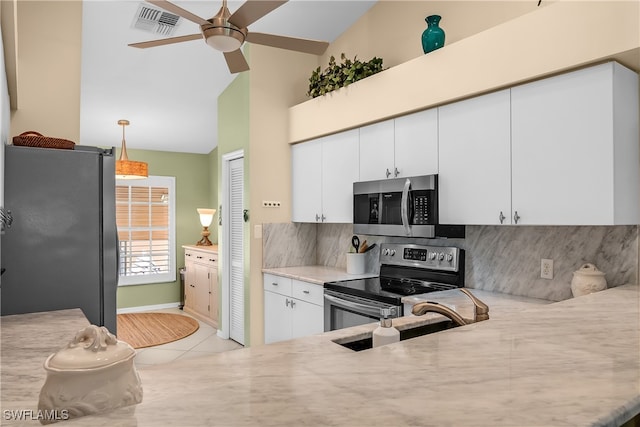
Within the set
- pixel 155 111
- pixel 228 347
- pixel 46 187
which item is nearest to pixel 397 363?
pixel 46 187

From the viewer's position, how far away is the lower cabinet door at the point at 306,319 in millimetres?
3453

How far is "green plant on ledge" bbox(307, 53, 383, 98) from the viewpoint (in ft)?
11.3

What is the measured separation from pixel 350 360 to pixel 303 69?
3.81 metres

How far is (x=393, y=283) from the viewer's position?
10.6 feet

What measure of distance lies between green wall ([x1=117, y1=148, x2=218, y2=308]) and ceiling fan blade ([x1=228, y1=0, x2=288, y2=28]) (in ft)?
15.7

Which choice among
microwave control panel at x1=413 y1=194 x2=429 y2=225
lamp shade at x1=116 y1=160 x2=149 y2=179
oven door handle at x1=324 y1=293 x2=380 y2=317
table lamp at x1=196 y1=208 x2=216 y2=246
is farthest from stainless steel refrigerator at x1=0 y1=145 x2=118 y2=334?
table lamp at x1=196 y1=208 x2=216 y2=246

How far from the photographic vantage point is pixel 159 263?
6520mm

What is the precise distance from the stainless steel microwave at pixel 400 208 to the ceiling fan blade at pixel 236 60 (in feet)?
4.13

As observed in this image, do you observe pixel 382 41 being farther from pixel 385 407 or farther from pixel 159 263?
pixel 159 263

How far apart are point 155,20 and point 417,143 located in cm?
234

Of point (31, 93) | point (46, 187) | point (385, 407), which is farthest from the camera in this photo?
point (31, 93)

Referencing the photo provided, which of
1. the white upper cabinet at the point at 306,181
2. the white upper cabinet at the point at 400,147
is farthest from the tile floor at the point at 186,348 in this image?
the white upper cabinet at the point at 400,147

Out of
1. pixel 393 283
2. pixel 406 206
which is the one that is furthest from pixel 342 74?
pixel 393 283

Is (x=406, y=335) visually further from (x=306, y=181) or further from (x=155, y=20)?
(x=155, y=20)
